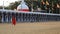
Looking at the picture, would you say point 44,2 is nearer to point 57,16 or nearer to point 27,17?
point 57,16

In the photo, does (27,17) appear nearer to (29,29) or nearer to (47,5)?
(47,5)

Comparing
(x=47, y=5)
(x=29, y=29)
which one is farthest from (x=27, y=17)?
(x=29, y=29)

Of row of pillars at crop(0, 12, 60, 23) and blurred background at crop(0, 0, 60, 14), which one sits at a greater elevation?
blurred background at crop(0, 0, 60, 14)

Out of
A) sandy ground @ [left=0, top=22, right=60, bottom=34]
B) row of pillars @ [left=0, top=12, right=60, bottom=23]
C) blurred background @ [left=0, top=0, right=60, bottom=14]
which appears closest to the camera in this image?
sandy ground @ [left=0, top=22, right=60, bottom=34]

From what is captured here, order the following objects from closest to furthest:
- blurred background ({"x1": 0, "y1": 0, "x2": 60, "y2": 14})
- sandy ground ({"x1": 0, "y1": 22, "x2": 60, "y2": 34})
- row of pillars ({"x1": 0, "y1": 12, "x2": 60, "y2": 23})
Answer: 1. sandy ground ({"x1": 0, "y1": 22, "x2": 60, "y2": 34})
2. row of pillars ({"x1": 0, "y1": 12, "x2": 60, "y2": 23})
3. blurred background ({"x1": 0, "y1": 0, "x2": 60, "y2": 14})

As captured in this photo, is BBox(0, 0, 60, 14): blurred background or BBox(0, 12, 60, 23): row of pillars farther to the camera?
BBox(0, 0, 60, 14): blurred background

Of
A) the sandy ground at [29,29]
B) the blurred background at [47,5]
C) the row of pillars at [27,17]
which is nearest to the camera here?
the sandy ground at [29,29]

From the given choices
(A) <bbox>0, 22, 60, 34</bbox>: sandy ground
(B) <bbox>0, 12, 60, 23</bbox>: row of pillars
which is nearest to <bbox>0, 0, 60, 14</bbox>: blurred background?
(B) <bbox>0, 12, 60, 23</bbox>: row of pillars

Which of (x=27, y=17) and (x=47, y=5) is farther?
(x=47, y=5)

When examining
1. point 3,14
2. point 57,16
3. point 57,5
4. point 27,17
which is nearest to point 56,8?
point 57,5

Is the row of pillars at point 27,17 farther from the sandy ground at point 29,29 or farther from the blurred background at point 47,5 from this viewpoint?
the sandy ground at point 29,29

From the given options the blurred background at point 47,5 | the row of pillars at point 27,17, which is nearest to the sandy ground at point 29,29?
the row of pillars at point 27,17

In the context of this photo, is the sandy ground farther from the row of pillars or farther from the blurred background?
the blurred background

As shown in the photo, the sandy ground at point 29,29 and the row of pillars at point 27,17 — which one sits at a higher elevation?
the sandy ground at point 29,29
